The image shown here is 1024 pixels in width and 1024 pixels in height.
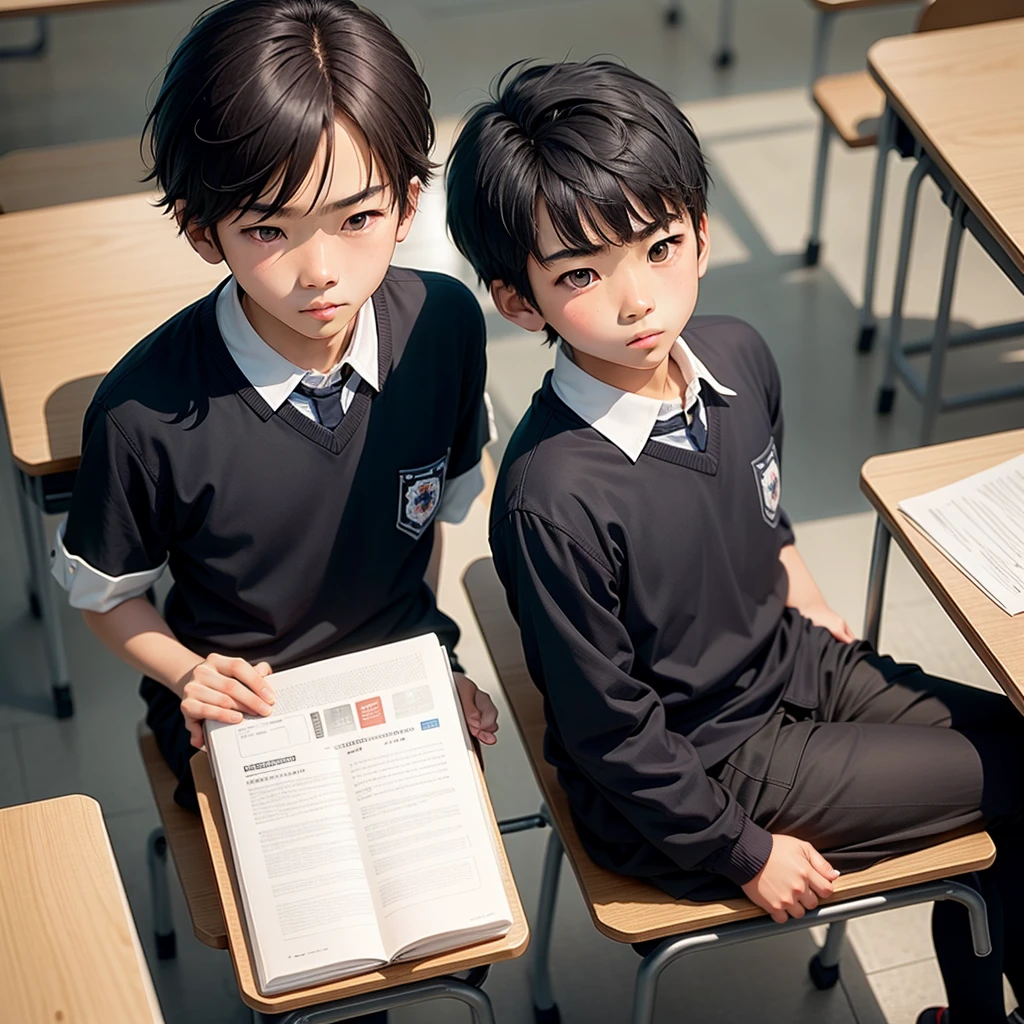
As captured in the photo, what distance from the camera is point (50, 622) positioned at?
224 cm

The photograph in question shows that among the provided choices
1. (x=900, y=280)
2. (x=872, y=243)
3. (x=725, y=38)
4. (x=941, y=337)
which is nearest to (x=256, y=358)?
(x=941, y=337)

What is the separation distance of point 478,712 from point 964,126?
1083 millimetres

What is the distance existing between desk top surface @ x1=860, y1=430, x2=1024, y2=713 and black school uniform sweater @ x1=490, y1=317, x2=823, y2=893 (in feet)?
0.45

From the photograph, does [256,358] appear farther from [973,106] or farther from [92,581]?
[973,106]

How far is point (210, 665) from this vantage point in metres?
1.51

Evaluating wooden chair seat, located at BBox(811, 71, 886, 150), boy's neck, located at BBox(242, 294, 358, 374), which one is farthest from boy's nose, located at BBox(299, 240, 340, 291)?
wooden chair seat, located at BBox(811, 71, 886, 150)

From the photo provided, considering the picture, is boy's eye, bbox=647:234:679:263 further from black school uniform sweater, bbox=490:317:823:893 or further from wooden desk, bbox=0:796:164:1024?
wooden desk, bbox=0:796:164:1024

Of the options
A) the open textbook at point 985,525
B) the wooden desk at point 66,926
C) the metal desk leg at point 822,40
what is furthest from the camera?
the metal desk leg at point 822,40

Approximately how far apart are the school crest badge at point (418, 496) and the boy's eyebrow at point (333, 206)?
331 millimetres

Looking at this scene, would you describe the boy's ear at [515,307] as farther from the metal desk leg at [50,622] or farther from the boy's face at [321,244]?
the metal desk leg at [50,622]

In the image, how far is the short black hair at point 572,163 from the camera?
140 centimetres

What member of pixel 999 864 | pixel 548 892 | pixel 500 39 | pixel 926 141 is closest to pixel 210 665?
pixel 548 892

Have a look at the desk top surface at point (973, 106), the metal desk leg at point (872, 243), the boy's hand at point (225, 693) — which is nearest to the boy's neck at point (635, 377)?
the boy's hand at point (225, 693)

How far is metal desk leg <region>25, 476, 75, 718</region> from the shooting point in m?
2.15
